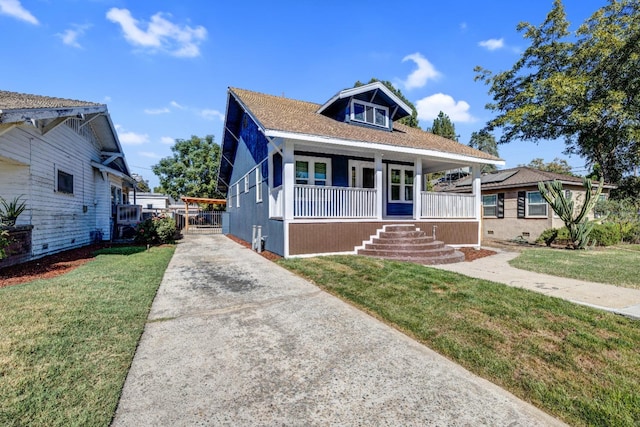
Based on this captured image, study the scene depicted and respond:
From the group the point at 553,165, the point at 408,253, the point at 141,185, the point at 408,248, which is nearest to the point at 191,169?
the point at 141,185

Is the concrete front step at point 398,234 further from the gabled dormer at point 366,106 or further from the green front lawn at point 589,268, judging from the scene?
the gabled dormer at point 366,106

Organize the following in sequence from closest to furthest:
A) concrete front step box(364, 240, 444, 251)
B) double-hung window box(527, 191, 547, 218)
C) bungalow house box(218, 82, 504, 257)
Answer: bungalow house box(218, 82, 504, 257) < concrete front step box(364, 240, 444, 251) < double-hung window box(527, 191, 547, 218)

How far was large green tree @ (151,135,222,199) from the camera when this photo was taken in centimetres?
3428

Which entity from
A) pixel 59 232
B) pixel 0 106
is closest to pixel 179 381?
pixel 0 106

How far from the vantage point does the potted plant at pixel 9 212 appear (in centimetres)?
666

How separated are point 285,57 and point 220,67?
270 cm

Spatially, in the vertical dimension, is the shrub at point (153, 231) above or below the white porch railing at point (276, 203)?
below

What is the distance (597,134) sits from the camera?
1992 centimetres

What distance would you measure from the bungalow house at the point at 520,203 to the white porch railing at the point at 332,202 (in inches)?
445

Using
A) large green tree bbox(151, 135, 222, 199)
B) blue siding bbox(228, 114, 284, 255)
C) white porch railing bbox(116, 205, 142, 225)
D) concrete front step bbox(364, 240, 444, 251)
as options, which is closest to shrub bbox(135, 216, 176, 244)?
white porch railing bbox(116, 205, 142, 225)

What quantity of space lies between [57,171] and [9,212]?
2896mm

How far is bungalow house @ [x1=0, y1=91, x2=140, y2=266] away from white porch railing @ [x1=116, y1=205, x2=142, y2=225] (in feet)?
0.14

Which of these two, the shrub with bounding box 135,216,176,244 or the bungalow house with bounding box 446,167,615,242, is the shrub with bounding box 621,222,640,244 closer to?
the bungalow house with bounding box 446,167,615,242

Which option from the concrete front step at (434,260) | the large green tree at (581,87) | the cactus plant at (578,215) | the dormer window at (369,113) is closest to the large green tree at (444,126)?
the large green tree at (581,87)
